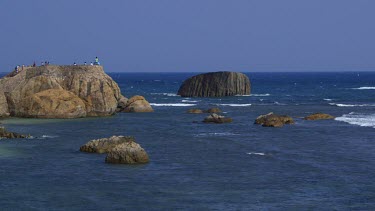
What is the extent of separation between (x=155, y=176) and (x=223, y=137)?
22.6m

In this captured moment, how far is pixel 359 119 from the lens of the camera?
86.3m

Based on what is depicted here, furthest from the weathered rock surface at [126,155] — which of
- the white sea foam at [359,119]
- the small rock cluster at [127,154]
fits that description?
the white sea foam at [359,119]

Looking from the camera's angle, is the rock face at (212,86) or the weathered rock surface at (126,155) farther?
the rock face at (212,86)

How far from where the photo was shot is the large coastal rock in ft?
278

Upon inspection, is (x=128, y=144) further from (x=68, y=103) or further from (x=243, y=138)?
(x=68, y=103)

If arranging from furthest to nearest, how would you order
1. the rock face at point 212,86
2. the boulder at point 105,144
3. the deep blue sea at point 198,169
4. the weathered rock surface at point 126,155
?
the rock face at point 212,86 → the boulder at point 105,144 → the weathered rock surface at point 126,155 → the deep blue sea at point 198,169

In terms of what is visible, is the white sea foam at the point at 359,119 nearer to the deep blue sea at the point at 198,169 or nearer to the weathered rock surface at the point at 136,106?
the deep blue sea at the point at 198,169

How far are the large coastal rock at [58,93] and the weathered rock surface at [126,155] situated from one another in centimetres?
3709

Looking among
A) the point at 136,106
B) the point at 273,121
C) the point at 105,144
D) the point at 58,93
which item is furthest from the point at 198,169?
the point at 136,106

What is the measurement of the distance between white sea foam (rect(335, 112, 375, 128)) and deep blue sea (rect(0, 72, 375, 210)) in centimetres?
283

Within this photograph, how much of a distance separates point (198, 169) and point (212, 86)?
99.8 meters

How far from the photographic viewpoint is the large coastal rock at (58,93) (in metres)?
84.9

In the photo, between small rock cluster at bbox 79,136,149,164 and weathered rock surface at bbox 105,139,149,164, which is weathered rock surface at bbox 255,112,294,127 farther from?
weathered rock surface at bbox 105,139,149,164

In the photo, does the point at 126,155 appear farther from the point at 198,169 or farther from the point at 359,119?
the point at 359,119
